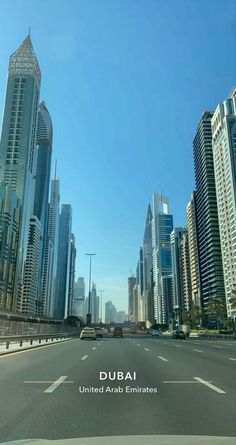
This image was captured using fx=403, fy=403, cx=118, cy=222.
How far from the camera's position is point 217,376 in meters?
12.4

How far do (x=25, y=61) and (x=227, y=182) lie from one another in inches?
3851

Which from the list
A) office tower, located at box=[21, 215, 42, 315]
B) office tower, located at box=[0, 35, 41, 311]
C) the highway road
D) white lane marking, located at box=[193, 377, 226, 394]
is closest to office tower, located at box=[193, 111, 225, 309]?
office tower, located at box=[0, 35, 41, 311]

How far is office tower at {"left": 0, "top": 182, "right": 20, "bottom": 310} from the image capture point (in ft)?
415

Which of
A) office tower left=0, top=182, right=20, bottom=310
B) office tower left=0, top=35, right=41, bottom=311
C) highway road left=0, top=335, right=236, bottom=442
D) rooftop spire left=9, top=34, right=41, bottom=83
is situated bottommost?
highway road left=0, top=335, right=236, bottom=442

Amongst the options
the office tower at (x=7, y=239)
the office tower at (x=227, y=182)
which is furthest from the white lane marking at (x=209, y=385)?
the office tower at (x=227, y=182)

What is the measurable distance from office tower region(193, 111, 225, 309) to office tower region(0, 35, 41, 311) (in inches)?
2984

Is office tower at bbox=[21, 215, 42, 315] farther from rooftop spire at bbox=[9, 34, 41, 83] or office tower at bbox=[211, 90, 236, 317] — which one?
office tower at bbox=[211, 90, 236, 317]

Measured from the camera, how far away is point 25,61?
170m

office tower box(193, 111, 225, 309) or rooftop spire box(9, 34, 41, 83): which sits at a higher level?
rooftop spire box(9, 34, 41, 83)

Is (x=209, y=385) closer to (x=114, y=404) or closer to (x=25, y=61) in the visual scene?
(x=114, y=404)

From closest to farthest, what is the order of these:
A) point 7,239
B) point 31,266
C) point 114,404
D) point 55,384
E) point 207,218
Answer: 1. point 114,404
2. point 55,384
3. point 7,239
4. point 207,218
5. point 31,266

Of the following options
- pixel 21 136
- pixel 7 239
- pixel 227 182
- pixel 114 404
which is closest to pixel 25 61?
pixel 21 136

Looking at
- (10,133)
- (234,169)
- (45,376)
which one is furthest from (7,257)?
(45,376)

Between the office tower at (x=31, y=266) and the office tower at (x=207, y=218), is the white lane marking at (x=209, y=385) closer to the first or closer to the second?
the office tower at (x=207, y=218)
